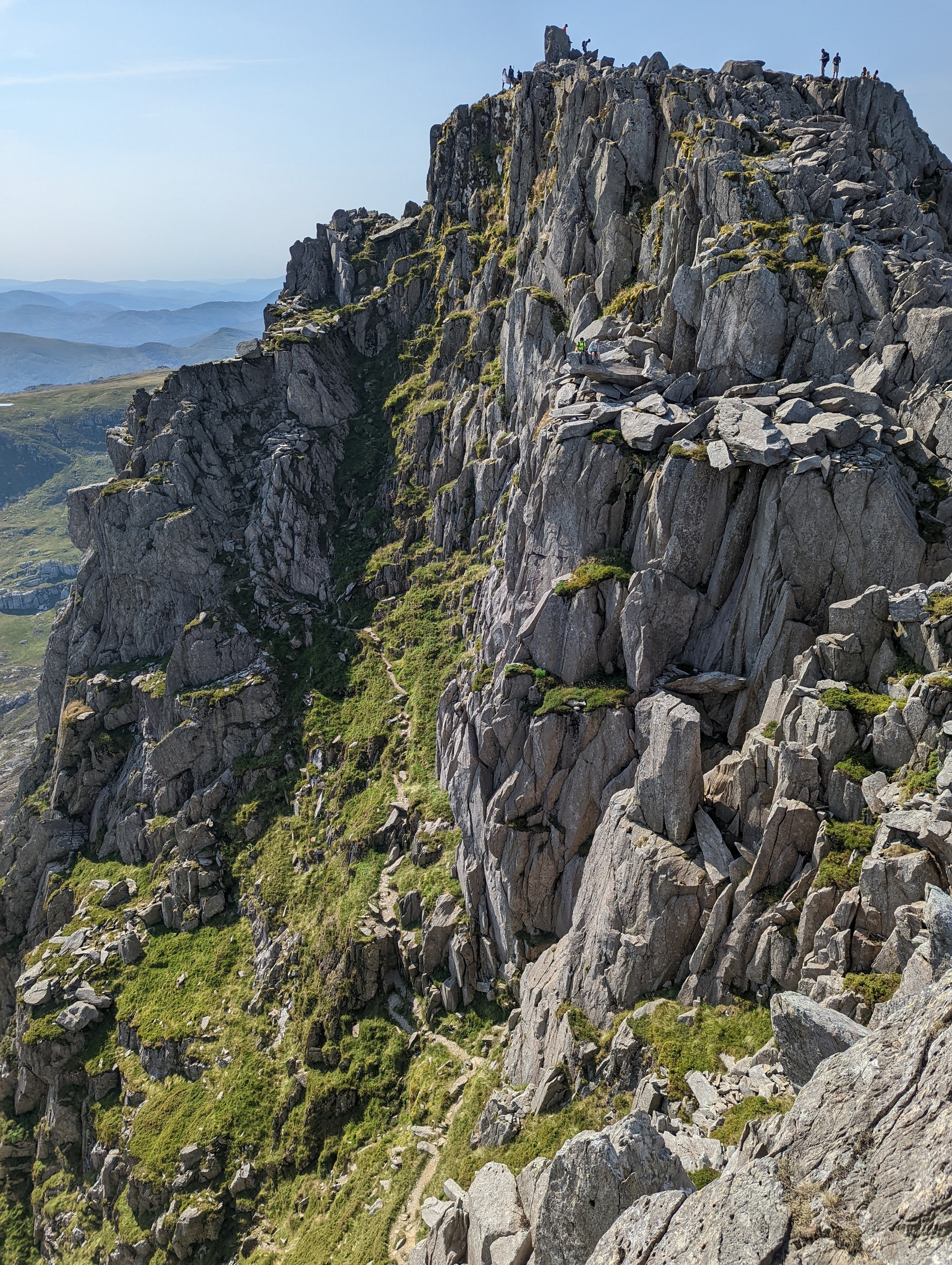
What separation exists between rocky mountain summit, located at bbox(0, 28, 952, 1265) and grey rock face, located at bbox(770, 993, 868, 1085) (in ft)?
0.42

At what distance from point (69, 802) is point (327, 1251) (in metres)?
60.4

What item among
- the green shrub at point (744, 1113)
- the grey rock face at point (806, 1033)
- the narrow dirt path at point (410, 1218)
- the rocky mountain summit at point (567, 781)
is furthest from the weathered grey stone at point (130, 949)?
the grey rock face at point (806, 1033)

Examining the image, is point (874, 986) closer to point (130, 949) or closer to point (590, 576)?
point (590, 576)

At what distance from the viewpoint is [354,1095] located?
42.0 meters

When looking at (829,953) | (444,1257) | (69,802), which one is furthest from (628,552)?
(69,802)

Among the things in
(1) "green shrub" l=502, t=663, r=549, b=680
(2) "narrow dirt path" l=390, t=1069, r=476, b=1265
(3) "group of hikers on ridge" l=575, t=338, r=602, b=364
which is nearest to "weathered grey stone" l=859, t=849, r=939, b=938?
(1) "green shrub" l=502, t=663, r=549, b=680

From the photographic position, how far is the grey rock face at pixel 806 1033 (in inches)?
691

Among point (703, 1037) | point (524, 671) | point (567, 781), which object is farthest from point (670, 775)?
point (524, 671)

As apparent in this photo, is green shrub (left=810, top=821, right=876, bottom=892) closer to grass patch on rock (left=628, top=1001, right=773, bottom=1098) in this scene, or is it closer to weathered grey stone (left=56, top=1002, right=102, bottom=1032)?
grass patch on rock (left=628, top=1001, right=773, bottom=1098)

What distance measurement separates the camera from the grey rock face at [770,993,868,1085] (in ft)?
57.6

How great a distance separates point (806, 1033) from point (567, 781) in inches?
795

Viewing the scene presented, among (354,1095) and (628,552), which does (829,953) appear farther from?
(354,1095)

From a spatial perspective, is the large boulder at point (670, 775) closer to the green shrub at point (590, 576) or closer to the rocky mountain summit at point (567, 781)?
the rocky mountain summit at point (567, 781)

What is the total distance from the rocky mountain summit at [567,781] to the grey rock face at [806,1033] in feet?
0.42
